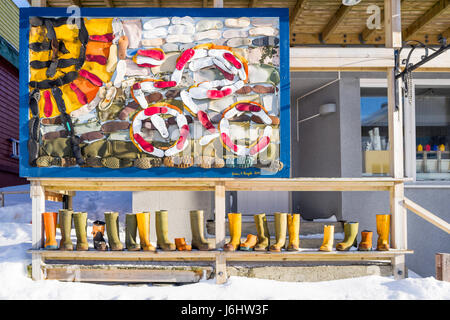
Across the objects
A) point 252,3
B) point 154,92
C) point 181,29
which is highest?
point 252,3

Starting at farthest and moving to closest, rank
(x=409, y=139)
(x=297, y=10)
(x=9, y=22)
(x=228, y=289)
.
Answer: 1. (x=9, y=22)
2. (x=409, y=139)
3. (x=297, y=10)
4. (x=228, y=289)

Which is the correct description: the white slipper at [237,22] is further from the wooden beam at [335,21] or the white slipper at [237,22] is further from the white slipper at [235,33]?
the wooden beam at [335,21]

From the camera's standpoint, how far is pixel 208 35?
460 cm

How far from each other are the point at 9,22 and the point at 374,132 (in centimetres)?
1086

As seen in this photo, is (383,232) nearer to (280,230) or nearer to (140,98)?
(280,230)

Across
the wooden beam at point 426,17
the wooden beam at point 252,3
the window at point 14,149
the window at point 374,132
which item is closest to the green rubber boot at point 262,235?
the window at point 374,132

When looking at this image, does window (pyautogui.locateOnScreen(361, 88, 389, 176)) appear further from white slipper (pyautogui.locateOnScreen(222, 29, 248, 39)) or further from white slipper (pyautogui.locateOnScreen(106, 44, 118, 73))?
white slipper (pyautogui.locateOnScreen(106, 44, 118, 73))

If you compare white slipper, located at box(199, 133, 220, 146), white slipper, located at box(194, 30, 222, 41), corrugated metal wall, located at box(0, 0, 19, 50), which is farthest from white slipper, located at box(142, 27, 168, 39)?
corrugated metal wall, located at box(0, 0, 19, 50)

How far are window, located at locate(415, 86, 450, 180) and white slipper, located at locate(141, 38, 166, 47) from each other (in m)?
4.89

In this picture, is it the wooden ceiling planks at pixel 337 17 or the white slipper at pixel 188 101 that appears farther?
the wooden ceiling planks at pixel 337 17

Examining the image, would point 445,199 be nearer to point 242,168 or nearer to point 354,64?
point 354,64

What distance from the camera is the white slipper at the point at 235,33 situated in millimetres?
4605

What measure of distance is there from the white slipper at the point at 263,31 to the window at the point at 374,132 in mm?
3157

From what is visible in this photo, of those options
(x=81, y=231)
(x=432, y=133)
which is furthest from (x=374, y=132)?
(x=81, y=231)
